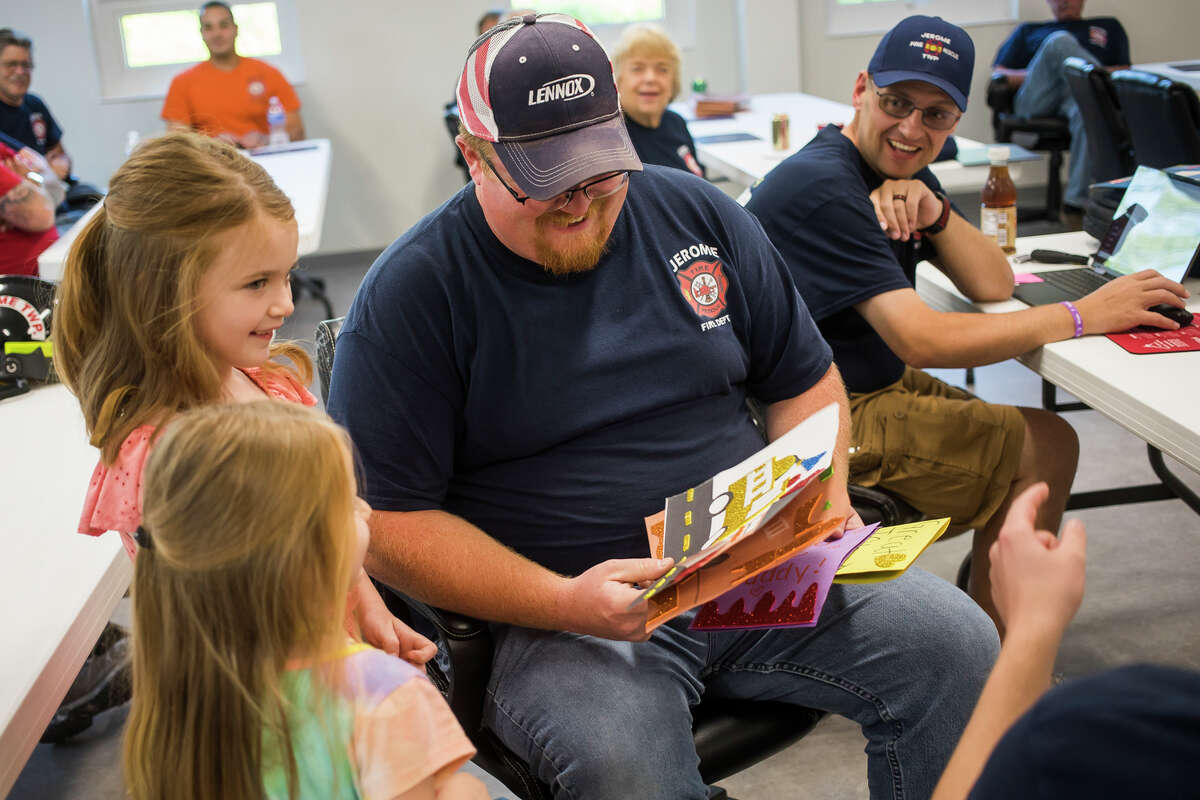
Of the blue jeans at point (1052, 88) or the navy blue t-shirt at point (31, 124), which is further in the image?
the blue jeans at point (1052, 88)

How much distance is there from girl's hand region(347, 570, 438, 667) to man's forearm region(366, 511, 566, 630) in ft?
0.15

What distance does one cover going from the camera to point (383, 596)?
164cm

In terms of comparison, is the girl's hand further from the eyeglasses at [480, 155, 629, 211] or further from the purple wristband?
the purple wristband

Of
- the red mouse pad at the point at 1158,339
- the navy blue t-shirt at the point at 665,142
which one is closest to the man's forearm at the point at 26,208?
the navy blue t-shirt at the point at 665,142

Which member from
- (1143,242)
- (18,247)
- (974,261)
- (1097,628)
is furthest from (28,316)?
(1097,628)

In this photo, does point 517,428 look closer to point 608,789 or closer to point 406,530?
point 406,530

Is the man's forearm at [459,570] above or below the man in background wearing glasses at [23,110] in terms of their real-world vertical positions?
below

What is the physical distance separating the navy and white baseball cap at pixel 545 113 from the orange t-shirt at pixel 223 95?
521 centimetres

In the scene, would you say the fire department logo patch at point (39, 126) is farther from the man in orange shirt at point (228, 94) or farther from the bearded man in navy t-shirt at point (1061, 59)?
the bearded man in navy t-shirt at point (1061, 59)

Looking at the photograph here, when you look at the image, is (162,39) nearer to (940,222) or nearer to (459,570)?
(940,222)

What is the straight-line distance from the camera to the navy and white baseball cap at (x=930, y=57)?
80.8 inches

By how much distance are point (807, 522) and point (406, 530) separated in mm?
529

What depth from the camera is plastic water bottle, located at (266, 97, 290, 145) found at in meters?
5.70

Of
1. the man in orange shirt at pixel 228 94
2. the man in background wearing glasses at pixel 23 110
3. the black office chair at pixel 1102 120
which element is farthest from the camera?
the man in orange shirt at pixel 228 94
